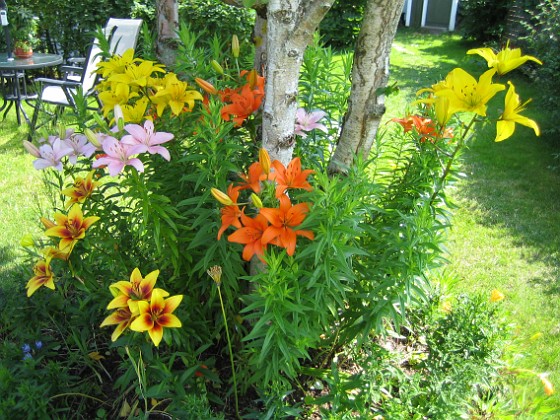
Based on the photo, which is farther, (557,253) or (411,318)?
(557,253)

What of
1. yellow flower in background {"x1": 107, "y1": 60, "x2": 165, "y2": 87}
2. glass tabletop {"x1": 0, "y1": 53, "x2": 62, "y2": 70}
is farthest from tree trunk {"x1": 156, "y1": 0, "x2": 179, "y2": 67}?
glass tabletop {"x1": 0, "y1": 53, "x2": 62, "y2": 70}

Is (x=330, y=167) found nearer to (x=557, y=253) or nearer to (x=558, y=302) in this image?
(x=558, y=302)

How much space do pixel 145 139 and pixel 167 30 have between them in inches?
39.4

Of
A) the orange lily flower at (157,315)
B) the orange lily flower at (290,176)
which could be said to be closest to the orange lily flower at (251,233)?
the orange lily flower at (290,176)

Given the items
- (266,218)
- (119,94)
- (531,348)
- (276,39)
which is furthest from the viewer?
(531,348)

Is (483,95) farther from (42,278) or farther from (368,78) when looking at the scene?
(42,278)

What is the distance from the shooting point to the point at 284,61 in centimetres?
167

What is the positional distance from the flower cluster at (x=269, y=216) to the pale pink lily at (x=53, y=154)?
569 millimetres

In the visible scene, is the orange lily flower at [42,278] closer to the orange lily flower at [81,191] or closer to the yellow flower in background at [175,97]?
the orange lily flower at [81,191]

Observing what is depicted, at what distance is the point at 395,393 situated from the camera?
6.97 ft

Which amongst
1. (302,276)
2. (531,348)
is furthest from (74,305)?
(531,348)

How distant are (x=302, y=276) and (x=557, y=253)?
2.63 metres

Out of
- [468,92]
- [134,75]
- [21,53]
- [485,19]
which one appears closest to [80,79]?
[21,53]

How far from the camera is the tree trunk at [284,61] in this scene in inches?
63.2
